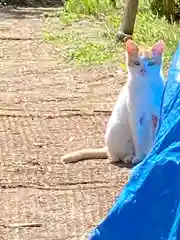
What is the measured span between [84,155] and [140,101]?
62 centimetres

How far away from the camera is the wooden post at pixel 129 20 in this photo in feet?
31.3

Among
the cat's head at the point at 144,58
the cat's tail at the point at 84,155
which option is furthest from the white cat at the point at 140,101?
the cat's tail at the point at 84,155

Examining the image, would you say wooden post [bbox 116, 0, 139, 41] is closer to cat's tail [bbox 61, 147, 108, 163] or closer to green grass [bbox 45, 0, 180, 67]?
green grass [bbox 45, 0, 180, 67]

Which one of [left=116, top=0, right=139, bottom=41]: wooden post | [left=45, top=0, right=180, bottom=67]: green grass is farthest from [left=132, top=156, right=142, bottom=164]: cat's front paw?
[left=116, top=0, right=139, bottom=41]: wooden post

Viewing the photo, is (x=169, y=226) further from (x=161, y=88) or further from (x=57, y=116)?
(x=57, y=116)

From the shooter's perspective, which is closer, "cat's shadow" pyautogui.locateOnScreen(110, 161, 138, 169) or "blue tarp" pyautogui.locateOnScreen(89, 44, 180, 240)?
"blue tarp" pyautogui.locateOnScreen(89, 44, 180, 240)

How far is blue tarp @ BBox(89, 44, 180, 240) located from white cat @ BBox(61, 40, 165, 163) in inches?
54.2

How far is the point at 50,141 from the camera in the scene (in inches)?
255

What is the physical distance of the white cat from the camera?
5.65 meters

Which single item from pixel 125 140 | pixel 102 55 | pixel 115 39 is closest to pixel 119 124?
pixel 125 140

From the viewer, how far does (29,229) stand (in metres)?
4.92

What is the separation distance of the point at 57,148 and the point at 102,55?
9.73 ft

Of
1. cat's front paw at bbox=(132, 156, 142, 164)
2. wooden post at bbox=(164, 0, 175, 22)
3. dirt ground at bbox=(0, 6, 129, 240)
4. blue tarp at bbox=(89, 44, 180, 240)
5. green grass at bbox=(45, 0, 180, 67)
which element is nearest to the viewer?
blue tarp at bbox=(89, 44, 180, 240)

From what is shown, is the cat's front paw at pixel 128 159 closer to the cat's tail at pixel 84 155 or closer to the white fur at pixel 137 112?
the white fur at pixel 137 112
